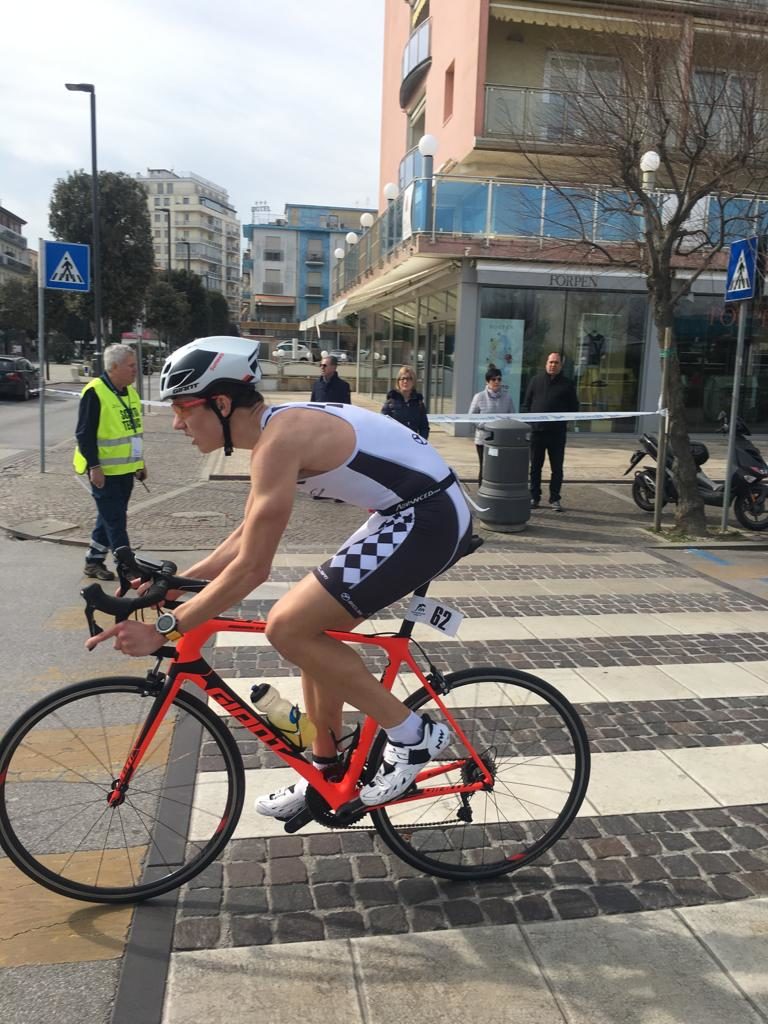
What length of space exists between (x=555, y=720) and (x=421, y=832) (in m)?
0.62

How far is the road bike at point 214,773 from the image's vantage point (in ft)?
8.84

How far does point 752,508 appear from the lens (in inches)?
375

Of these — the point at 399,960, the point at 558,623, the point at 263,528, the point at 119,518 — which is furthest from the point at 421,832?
the point at 119,518

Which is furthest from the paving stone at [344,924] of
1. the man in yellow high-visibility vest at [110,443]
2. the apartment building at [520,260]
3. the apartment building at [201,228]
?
the apartment building at [201,228]

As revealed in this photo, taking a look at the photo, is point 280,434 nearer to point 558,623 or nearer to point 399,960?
point 399,960

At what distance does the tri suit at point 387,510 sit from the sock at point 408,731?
400mm

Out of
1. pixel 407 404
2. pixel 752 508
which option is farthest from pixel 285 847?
pixel 752 508

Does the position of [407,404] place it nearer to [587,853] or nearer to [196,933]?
[587,853]

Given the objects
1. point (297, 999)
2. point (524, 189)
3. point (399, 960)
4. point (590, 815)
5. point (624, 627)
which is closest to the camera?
point (297, 999)

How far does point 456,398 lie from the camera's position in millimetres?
17422

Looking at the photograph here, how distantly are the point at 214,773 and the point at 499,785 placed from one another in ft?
3.45

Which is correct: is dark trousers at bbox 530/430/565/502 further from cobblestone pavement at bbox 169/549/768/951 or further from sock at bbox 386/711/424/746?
sock at bbox 386/711/424/746

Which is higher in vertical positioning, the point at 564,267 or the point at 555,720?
the point at 564,267

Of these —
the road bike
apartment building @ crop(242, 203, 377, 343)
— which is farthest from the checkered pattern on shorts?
apartment building @ crop(242, 203, 377, 343)
